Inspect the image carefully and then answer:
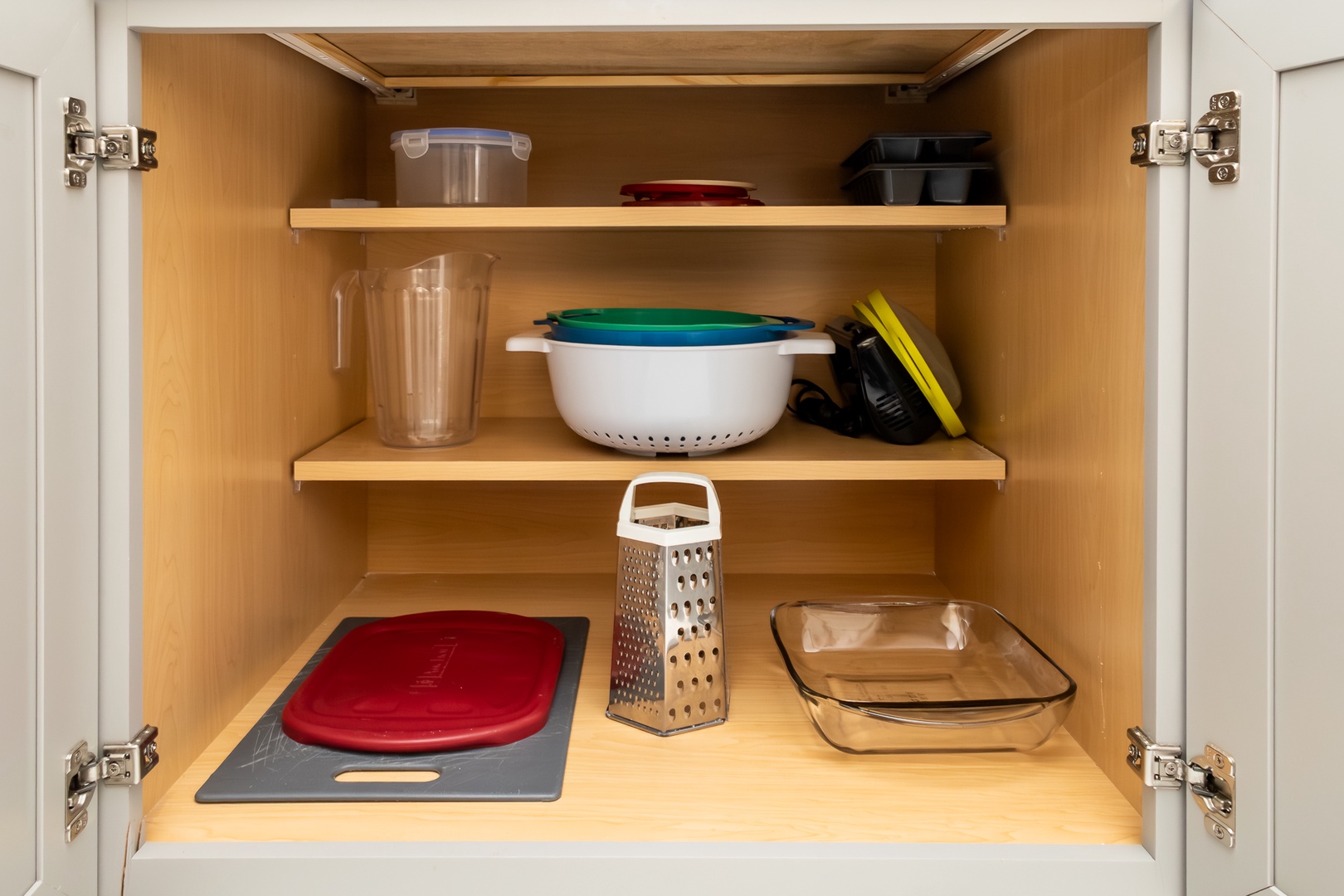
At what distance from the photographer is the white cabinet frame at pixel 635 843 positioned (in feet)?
2.75

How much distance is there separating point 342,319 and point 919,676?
910 millimetres

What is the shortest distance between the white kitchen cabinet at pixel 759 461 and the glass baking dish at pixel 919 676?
0.03 metres

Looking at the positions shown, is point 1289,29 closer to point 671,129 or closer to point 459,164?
point 459,164

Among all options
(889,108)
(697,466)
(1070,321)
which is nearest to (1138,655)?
(1070,321)

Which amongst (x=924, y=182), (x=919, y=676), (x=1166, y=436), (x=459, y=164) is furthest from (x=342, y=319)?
(x=1166, y=436)

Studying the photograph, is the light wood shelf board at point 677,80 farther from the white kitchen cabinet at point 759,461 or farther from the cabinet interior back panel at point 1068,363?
the cabinet interior back panel at point 1068,363

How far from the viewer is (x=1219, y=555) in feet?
2.65

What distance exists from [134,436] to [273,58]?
1.88 feet

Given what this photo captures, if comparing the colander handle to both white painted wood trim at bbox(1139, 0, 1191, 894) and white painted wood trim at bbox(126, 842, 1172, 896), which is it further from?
white painted wood trim at bbox(126, 842, 1172, 896)

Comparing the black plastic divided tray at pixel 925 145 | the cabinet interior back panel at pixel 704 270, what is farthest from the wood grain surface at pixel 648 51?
the cabinet interior back panel at pixel 704 270

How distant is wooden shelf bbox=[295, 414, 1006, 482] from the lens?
122cm

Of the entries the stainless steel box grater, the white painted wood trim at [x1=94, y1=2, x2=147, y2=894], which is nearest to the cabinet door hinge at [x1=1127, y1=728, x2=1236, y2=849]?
the stainless steel box grater

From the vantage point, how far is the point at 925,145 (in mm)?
1269

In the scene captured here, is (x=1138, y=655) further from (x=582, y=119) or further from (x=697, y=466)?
(x=582, y=119)
